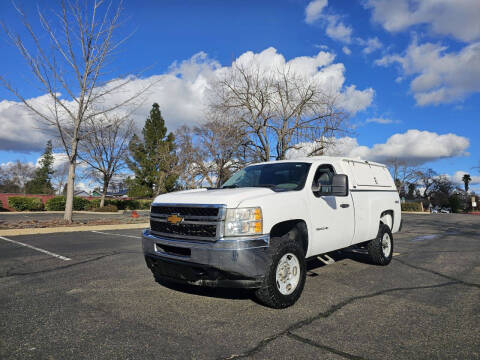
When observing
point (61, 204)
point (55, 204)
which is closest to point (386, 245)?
point (55, 204)

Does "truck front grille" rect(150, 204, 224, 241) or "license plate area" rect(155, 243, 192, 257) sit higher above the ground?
"truck front grille" rect(150, 204, 224, 241)

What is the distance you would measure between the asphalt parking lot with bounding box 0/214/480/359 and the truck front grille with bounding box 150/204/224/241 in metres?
0.87

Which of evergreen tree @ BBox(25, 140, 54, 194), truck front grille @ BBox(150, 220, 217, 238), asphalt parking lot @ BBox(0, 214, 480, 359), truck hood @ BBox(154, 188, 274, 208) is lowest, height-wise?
asphalt parking lot @ BBox(0, 214, 480, 359)

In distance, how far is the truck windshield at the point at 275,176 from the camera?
4.84 metres

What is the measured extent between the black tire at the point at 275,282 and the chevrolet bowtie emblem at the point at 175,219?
115 centimetres

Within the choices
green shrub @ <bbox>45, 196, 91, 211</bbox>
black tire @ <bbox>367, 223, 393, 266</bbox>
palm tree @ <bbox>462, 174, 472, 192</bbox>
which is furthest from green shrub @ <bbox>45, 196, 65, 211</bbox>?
palm tree @ <bbox>462, 174, 472, 192</bbox>

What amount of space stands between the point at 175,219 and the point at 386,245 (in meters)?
4.70

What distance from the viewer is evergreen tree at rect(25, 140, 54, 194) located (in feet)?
Answer: 230

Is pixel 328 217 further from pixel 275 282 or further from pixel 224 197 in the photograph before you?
pixel 224 197

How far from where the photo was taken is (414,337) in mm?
3133

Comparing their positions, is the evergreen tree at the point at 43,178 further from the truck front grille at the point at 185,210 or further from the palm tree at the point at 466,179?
the palm tree at the point at 466,179

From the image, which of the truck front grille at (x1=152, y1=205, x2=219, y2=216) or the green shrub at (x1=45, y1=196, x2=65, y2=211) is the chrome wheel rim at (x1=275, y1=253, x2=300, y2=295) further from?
the green shrub at (x1=45, y1=196, x2=65, y2=211)

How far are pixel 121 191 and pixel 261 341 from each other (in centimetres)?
11349

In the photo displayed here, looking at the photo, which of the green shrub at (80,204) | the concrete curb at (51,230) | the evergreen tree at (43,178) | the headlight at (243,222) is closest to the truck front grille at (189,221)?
the headlight at (243,222)
